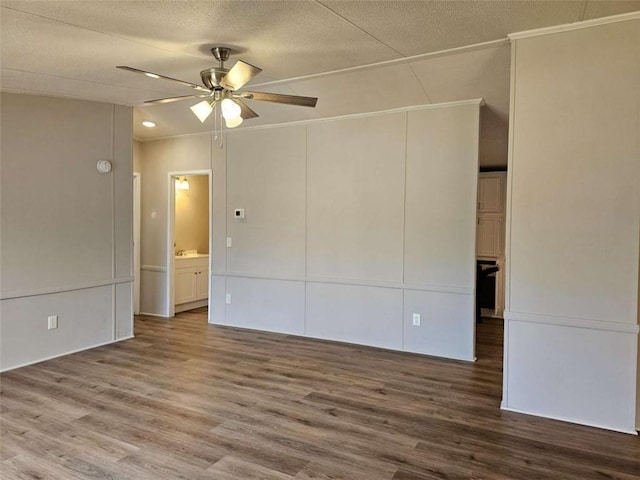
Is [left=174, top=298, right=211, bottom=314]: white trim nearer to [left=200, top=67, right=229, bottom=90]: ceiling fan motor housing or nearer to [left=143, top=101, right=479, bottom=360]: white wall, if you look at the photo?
[left=143, top=101, right=479, bottom=360]: white wall

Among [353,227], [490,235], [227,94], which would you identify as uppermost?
[227,94]

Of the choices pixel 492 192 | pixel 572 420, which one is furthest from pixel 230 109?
pixel 492 192

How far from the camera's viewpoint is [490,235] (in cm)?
686

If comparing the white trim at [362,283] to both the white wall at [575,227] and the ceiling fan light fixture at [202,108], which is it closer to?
the white wall at [575,227]

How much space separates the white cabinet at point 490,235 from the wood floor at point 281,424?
8.70 feet

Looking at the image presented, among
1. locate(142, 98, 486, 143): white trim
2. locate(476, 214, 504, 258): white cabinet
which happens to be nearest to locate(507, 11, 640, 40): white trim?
locate(142, 98, 486, 143): white trim

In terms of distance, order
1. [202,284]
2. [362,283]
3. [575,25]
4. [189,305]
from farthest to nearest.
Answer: [202,284] < [189,305] < [362,283] < [575,25]

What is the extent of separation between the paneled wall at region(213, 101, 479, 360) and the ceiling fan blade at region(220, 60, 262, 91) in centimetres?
218

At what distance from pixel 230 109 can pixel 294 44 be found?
67cm

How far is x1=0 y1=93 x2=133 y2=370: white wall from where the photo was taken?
4055 millimetres

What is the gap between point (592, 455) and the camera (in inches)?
102

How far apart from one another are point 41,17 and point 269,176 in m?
3.07

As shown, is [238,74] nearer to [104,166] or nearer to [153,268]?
[104,166]

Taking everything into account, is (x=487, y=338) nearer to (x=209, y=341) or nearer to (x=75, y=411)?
(x=209, y=341)
